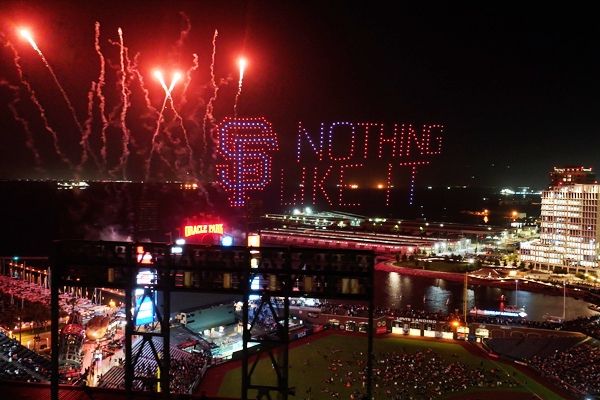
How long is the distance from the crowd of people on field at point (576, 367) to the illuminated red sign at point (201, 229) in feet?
46.3

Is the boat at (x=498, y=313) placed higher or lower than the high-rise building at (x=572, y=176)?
lower

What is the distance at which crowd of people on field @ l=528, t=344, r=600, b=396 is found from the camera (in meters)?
12.1

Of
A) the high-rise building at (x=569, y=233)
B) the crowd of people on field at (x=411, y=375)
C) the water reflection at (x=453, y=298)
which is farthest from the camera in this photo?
the high-rise building at (x=569, y=233)

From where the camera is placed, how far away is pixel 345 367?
13.9 m

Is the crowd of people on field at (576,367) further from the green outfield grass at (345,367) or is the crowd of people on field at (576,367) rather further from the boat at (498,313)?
the boat at (498,313)

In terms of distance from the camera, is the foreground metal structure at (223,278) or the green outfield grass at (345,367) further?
the green outfield grass at (345,367)

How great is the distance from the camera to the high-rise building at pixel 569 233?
32438mm

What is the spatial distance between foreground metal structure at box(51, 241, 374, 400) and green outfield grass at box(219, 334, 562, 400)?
5908 mm

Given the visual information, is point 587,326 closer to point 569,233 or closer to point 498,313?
point 498,313

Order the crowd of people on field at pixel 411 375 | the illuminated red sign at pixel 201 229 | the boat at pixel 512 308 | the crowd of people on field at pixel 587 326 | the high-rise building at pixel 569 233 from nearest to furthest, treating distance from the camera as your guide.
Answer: the crowd of people on field at pixel 411 375
the crowd of people on field at pixel 587 326
the illuminated red sign at pixel 201 229
the boat at pixel 512 308
the high-rise building at pixel 569 233

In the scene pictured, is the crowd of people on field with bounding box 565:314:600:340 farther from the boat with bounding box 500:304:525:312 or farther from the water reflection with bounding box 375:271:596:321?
the boat with bounding box 500:304:525:312

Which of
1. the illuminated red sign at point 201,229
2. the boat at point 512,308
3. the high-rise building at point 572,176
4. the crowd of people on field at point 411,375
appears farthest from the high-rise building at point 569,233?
the illuminated red sign at point 201,229

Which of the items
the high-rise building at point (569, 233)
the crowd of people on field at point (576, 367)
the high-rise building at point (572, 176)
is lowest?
the crowd of people on field at point (576, 367)

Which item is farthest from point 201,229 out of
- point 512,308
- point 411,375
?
point 512,308
